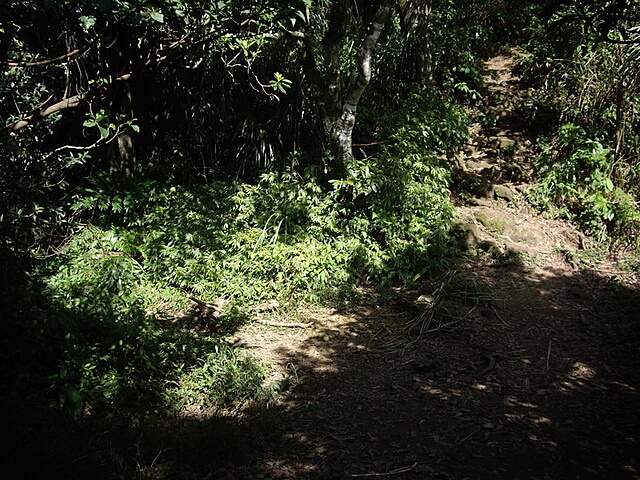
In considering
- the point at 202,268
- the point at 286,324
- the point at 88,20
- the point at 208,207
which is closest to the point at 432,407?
the point at 286,324

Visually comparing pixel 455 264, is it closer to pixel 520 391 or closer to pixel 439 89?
pixel 520 391

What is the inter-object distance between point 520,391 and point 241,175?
4763mm

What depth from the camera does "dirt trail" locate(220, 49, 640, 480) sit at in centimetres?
307

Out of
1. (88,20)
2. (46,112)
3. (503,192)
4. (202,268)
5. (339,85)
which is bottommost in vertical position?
(202,268)

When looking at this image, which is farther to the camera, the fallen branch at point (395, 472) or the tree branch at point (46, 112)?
the tree branch at point (46, 112)

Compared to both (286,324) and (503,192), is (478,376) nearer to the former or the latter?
(286,324)

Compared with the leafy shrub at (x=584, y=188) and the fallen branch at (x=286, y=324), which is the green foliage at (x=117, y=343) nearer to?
the fallen branch at (x=286, y=324)

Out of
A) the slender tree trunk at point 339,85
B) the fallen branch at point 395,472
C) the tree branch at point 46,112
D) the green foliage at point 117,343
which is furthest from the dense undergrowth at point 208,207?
the fallen branch at point 395,472

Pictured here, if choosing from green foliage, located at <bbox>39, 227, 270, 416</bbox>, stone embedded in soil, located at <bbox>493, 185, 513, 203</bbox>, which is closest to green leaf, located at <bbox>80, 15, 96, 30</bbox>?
green foliage, located at <bbox>39, 227, 270, 416</bbox>

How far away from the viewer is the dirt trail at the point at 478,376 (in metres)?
3.07

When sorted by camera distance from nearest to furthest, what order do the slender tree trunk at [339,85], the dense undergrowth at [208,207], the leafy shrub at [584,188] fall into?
the dense undergrowth at [208,207], the slender tree trunk at [339,85], the leafy shrub at [584,188]

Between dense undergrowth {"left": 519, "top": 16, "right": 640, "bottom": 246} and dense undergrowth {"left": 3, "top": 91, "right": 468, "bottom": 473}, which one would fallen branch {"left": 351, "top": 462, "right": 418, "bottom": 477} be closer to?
dense undergrowth {"left": 3, "top": 91, "right": 468, "bottom": 473}

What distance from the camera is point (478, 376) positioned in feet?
13.1

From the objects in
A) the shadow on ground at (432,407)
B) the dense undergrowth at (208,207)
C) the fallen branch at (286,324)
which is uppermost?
Result: the dense undergrowth at (208,207)
